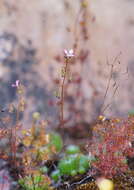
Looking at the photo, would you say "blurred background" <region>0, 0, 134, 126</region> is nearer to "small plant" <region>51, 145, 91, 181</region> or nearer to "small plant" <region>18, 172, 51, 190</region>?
"small plant" <region>51, 145, 91, 181</region>

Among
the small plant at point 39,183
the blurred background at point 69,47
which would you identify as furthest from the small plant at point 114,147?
the blurred background at point 69,47

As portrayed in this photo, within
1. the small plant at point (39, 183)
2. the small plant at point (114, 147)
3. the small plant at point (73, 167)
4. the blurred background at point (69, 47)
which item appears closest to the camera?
the small plant at point (114, 147)

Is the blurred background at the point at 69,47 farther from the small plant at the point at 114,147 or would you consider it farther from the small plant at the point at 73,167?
the small plant at the point at 114,147

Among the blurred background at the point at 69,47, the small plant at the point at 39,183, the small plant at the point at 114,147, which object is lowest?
the small plant at the point at 39,183

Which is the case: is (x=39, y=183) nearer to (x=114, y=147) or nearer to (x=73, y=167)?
(x=73, y=167)

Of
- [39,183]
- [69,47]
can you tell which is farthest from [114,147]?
[69,47]

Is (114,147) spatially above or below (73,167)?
above

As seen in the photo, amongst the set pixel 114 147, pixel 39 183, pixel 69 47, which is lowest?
pixel 39 183

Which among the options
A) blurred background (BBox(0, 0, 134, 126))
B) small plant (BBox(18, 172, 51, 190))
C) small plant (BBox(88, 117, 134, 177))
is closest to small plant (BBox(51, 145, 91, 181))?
small plant (BBox(18, 172, 51, 190))
